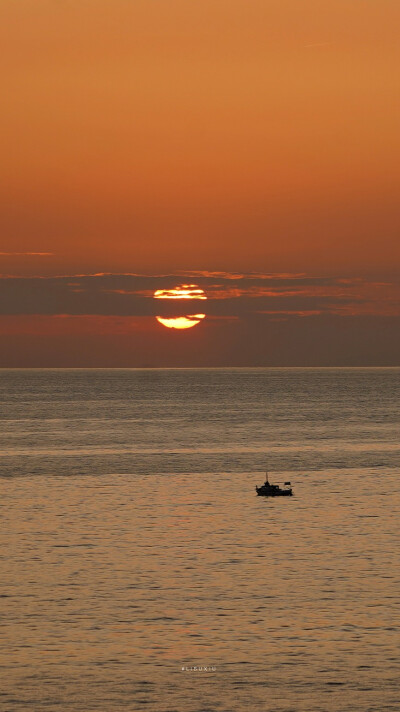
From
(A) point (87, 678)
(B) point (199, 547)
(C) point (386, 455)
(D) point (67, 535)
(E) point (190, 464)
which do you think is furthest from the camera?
(C) point (386, 455)

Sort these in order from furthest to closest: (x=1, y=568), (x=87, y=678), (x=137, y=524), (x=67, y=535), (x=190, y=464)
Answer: (x=190, y=464)
(x=137, y=524)
(x=67, y=535)
(x=1, y=568)
(x=87, y=678)

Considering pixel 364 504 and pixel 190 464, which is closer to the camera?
pixel 364 504

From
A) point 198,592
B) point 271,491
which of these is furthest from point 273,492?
point 198,592

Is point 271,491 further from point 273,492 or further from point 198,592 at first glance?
point 198,592

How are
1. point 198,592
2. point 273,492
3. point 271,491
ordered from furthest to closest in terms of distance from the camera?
point 273,492 < point 271,491 < point 198,592

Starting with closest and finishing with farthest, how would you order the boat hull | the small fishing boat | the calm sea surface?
1. the calm sea surface
2. the small fishing boat
3. the boat hull

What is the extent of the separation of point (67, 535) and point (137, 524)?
5573 mm

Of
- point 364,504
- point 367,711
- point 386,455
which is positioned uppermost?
point 386,455

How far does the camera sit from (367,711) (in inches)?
1163

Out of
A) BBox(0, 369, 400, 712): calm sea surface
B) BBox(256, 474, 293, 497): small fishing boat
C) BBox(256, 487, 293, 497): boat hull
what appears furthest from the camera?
BBox(256, 487, 293, 497): boat hull

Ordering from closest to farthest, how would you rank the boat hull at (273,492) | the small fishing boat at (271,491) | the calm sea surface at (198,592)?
the calm sea surface at (198,592)
the small fishing boat at (271,491)
the boat hull at (273,492)

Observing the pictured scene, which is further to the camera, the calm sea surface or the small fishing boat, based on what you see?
the small fishing boat

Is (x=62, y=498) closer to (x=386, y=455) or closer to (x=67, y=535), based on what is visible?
(x=67, y=535)

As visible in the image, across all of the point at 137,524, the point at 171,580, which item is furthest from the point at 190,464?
the point at 171,580
